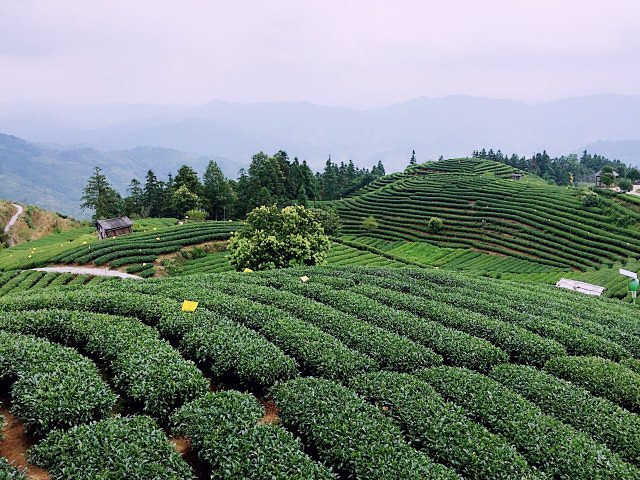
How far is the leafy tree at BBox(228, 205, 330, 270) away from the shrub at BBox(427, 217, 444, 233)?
34.1 m

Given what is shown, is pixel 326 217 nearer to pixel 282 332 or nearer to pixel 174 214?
pixel 174 214

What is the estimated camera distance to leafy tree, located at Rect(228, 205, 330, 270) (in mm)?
24466

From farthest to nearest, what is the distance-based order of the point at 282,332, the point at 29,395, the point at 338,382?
the point at 282,332
the point at 338,382
the point at 29,395

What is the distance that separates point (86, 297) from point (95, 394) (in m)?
4.85

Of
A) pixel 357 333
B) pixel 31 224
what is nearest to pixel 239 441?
pixel 357 333

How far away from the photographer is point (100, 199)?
6506cm

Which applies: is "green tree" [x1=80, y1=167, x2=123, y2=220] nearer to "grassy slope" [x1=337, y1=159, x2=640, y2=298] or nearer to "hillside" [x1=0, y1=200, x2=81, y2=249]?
"hillside" [x1=0, y1=200, x2=81, y2=249]

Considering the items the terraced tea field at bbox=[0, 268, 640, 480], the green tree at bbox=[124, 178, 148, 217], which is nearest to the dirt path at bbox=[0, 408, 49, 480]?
the terraced tea field at bbox=[0, 268, 640, 480]

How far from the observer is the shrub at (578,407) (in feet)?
24.7

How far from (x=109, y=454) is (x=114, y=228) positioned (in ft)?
146

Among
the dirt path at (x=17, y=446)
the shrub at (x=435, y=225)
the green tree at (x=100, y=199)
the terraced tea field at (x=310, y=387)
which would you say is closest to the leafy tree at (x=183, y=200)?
the green tree at (x=100, y=199)

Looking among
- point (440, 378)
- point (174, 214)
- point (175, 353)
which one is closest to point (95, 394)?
point (175, 353)

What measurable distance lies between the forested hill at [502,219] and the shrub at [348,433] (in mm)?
44371

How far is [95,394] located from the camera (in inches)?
283
